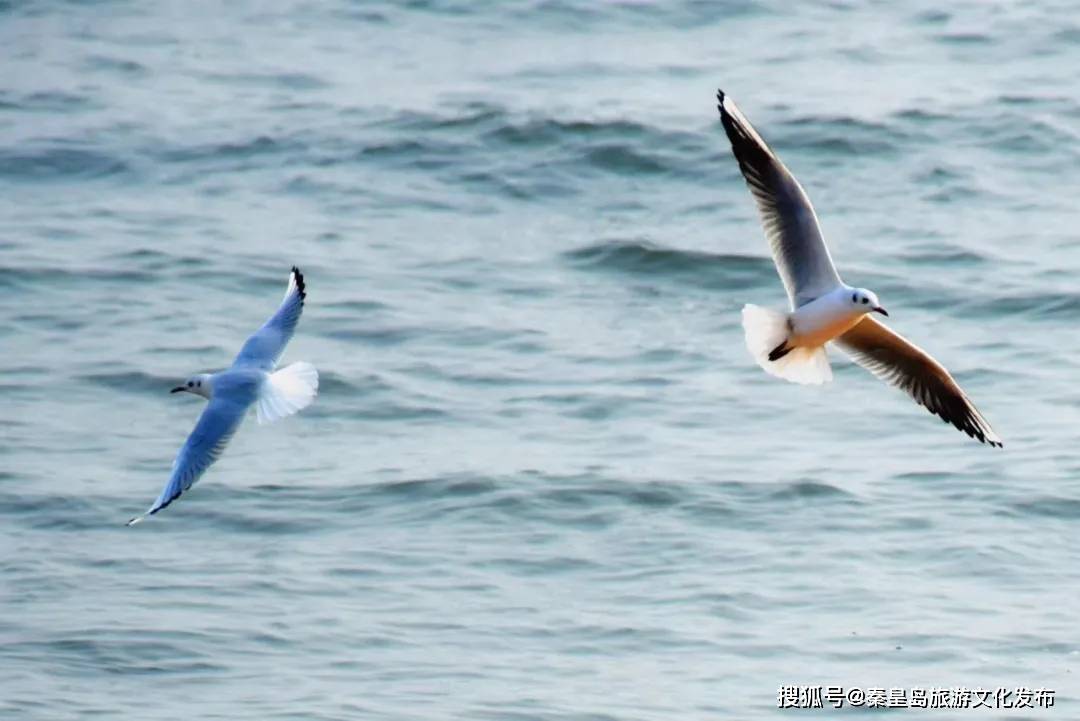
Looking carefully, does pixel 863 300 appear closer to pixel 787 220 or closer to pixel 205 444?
pixel 787 220

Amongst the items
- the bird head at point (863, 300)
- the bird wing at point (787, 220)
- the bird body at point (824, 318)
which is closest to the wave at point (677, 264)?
the bird wing at point (787, 220)

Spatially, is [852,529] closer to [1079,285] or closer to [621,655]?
[621,655]

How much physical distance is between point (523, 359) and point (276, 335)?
3044 mm

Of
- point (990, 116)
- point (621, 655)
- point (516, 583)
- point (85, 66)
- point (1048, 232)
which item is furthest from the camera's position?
point (85, 66)

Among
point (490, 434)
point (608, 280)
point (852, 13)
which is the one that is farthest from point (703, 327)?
point (852, 13)

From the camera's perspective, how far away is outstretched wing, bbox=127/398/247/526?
22.6 ft

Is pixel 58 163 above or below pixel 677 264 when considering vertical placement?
below

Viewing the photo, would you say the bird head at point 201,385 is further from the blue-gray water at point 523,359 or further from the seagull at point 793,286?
the seagull at point 793,286

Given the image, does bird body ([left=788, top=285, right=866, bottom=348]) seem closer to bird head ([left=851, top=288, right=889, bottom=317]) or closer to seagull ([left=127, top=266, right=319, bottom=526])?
bird head ([left=851, top=288, right=889, bottom=317])

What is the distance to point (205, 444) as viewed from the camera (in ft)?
23.0

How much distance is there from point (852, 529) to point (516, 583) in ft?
4.36

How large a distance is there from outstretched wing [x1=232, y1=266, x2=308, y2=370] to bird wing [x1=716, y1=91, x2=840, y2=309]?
1454 mm

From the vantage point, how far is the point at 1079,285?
11133mm

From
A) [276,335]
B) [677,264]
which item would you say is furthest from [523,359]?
[276,335]
